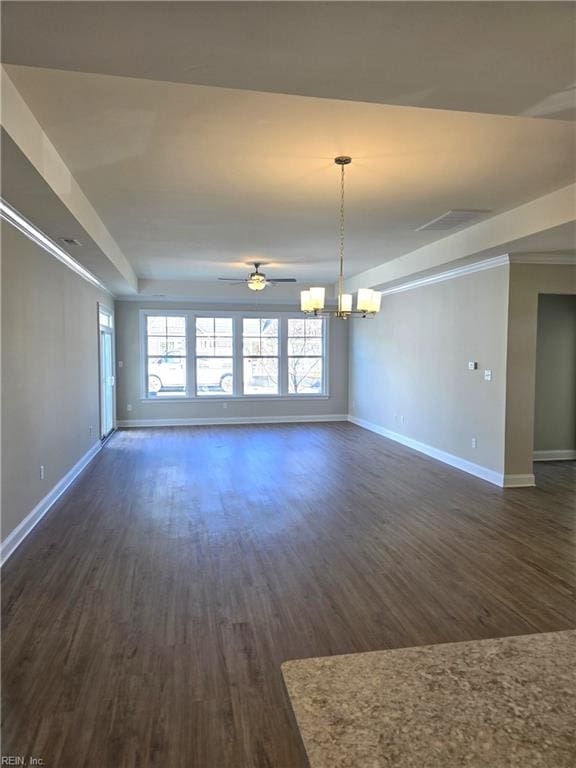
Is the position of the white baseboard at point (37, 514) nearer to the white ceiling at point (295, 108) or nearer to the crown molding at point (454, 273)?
the white ceiling at point (295, 108)

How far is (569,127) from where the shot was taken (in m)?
2.94

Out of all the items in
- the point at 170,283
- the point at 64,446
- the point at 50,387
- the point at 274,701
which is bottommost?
the point at 274,701

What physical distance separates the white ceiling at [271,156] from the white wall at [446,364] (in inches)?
48.6

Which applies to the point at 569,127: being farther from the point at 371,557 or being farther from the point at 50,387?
the point at 50,387

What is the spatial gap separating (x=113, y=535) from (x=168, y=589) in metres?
1.18

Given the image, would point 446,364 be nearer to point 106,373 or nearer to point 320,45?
point 320,45

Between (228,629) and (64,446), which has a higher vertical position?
(64,446)

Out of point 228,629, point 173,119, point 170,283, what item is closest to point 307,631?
point 228,629

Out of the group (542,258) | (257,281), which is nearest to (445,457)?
(542,258)

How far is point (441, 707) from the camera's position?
4.91 feet

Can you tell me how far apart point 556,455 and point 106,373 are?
7286 millimetres

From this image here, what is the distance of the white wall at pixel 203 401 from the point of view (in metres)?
9.98

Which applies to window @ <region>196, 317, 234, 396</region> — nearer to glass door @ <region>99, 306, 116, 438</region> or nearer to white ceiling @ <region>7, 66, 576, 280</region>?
glass door @ <region>99, 306, 116, 438</region>

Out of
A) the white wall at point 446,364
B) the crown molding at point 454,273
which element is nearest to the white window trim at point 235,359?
the white wall at point 446,364
